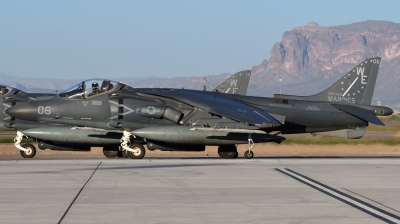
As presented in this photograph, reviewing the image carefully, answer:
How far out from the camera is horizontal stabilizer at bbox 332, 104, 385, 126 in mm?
23453

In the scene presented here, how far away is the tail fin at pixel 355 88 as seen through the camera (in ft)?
80.0

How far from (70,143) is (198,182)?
10.3 m

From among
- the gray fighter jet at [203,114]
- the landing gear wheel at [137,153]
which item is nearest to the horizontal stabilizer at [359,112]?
the gray fighter jet at [203,114]

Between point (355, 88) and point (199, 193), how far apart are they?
43.9 feet

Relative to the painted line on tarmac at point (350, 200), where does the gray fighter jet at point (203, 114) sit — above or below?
above

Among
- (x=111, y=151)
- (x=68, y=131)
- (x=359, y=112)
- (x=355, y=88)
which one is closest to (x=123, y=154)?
(x=111, y=151)

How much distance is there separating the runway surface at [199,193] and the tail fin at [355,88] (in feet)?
19.1

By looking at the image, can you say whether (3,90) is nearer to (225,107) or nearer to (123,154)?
(123,154)

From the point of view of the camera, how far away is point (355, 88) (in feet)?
80.0

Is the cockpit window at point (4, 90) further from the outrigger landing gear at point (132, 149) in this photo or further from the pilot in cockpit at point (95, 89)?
the outrigger landing gear at point (132, 149)

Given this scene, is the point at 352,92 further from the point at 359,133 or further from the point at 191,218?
the point at 191,218

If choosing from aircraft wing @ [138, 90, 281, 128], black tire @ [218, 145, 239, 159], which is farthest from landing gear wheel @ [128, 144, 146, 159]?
black tire @ [218, 145, 239, 159]

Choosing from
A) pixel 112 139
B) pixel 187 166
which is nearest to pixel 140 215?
pixel 187 166

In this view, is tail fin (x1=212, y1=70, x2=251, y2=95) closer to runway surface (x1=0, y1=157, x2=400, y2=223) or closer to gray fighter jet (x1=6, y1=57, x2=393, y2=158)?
gray fighter jet (x1=6, y1=57, x2=393, y2=158)
